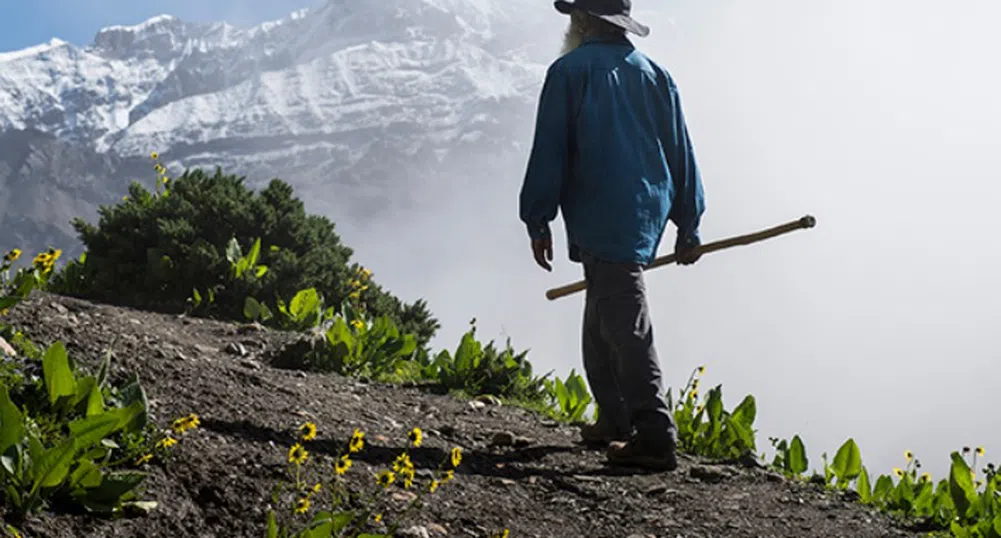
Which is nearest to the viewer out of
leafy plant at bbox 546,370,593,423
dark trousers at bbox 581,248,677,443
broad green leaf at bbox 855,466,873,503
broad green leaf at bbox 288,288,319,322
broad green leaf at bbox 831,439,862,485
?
dark trousers at bbox 581,248,677,443

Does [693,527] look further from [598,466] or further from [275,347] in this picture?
[275,347]

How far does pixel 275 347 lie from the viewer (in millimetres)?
8172

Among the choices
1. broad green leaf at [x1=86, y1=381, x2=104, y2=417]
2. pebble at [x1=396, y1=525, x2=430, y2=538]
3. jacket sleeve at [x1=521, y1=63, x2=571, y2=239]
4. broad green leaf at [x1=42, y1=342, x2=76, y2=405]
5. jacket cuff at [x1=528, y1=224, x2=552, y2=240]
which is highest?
jacket sleeve at [x1=521, y1=63, x2=571, y2=239]

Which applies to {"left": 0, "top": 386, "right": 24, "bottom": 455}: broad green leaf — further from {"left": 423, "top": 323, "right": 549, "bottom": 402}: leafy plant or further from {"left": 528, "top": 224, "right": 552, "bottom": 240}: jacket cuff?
{"left": 423, "top": 323, "right": 549, "bottom": 402}: leafy plant

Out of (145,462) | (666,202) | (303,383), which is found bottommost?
(145,462)

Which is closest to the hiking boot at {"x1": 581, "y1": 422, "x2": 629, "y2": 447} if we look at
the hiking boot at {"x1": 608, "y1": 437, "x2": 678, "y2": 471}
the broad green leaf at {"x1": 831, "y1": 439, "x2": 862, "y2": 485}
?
the hiking boot at {"x1": 608, "y1": 437, "x2": 678, "y2": 471}

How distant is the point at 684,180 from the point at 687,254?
0.41 m

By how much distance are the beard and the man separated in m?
0.06

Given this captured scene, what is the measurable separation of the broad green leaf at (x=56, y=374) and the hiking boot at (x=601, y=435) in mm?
3125

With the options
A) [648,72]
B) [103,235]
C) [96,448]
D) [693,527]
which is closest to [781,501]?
[693,527]

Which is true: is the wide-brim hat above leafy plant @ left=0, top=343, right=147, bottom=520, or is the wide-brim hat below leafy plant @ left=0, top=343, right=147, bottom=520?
above

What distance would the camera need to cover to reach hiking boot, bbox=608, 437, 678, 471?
18.1ft

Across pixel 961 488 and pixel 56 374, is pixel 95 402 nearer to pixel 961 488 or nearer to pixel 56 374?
pixel 56 374

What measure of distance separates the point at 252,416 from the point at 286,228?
21.1ft
